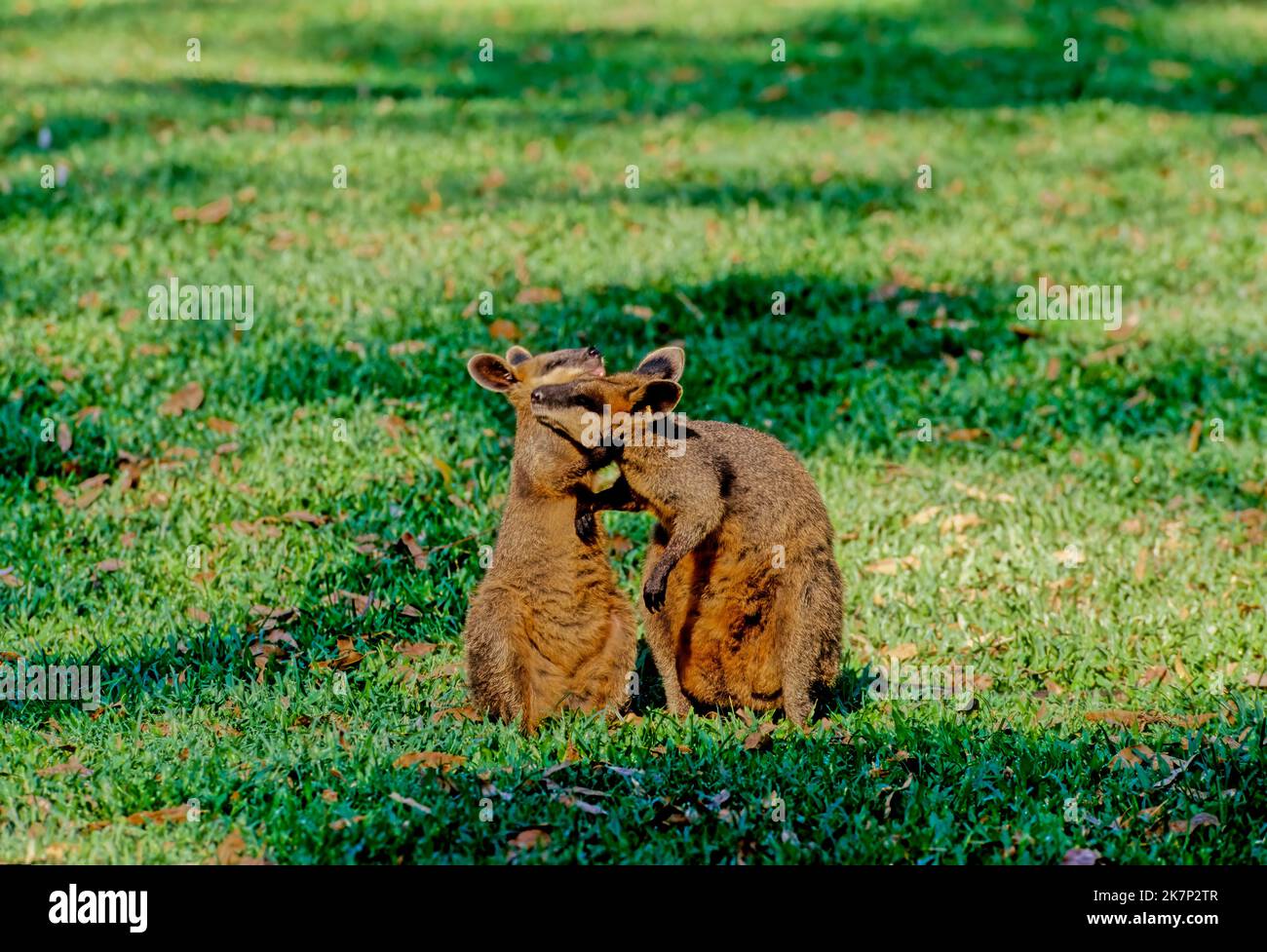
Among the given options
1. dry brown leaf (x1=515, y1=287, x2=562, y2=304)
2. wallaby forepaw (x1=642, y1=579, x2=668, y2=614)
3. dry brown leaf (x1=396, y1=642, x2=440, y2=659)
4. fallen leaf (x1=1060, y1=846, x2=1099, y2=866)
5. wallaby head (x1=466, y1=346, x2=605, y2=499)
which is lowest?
fallen leaf (x1=1060, y1=846, x2=1099, y2=866)

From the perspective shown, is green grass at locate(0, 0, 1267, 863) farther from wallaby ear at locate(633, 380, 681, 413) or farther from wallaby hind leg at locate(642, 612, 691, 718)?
wallaby ear at locate(633, 380, 681, 413)

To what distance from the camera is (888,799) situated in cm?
527

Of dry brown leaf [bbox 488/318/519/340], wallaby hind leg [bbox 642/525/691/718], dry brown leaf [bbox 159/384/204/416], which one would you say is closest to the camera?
wallaby hind leg [bbox 642/525/691/718]

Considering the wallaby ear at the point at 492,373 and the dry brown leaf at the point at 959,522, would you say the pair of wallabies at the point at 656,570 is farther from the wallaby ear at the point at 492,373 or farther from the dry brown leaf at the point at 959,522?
the dry brown leaf at the point at 959,522

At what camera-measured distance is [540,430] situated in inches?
229

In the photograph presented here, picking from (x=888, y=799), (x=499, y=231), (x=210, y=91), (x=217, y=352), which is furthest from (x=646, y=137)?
(x=888, y=799)

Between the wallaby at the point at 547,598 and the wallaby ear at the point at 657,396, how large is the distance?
0.81ft

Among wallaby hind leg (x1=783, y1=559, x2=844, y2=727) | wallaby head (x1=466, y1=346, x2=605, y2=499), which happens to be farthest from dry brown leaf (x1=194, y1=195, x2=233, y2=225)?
wallaby hind leg (x1=783, y1=559, x2=844, y2=727)

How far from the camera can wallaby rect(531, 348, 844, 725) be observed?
18.4 feet

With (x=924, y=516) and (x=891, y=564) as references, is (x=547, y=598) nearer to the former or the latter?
(x=891, y=564)

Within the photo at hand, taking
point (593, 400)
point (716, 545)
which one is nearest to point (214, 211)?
point (593, 400)

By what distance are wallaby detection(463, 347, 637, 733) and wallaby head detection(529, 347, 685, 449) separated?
150mm

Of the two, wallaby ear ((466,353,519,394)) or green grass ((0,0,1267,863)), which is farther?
wallaby ear ((466,353,519,394))
